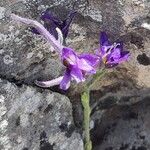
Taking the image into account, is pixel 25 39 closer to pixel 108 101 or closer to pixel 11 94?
pixel 11 94

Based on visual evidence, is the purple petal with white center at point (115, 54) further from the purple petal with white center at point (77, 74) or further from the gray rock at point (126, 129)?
the gray rock at point (126, 129)

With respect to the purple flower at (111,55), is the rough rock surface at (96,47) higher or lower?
lower

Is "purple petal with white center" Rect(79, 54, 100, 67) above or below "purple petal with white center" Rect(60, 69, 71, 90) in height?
above

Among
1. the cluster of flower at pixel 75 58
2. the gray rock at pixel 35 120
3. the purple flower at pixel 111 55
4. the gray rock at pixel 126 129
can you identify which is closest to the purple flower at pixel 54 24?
the cluster of flower at pixel 75 58

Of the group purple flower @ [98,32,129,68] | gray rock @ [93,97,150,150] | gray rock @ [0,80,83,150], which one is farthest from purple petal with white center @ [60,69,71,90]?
gray rock @ [93,97,150,150]

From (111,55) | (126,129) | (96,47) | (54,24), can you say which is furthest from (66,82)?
(126,129)

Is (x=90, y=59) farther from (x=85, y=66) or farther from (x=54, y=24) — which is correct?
(x=54, y=24)

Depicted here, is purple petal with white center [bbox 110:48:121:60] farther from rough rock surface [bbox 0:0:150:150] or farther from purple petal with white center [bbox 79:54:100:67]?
rough rock surface [bbox 0:0:150:150]
